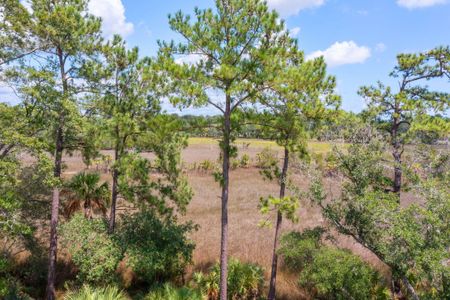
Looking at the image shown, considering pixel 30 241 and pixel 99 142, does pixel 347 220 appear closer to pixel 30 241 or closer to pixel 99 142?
pixel 99 142

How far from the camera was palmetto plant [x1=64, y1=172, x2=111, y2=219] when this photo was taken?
16.2 metres

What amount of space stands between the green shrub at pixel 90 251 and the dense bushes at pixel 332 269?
678 cm

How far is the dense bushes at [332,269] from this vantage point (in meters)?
12.3

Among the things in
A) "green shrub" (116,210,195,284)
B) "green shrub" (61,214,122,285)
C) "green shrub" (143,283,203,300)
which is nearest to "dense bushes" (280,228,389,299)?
"green shrub" (143,283,203,300)

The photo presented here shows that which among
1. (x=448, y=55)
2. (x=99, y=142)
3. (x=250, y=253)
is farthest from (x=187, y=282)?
(x=448, y=55)

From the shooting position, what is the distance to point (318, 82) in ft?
38.7

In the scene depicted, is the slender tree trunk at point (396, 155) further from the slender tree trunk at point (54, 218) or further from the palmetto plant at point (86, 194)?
the slender tree trunk at point (54, 218)

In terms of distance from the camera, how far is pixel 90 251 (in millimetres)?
13773

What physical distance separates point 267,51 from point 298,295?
10.5 m

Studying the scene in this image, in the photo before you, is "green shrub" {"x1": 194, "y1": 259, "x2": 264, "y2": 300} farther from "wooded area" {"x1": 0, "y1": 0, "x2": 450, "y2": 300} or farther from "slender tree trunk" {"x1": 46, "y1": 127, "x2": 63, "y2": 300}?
"slender tree trunk" {"x1": 46, "y1": 127, "x2": 63, "y2": 300}

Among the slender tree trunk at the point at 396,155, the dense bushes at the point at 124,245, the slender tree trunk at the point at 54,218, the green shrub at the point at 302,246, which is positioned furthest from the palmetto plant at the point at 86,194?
the slender tree trunk at the point at 396,155

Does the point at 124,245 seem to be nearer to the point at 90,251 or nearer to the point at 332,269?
the point at 90,251

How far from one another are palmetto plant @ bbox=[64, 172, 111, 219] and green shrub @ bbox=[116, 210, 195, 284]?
6.92 feet

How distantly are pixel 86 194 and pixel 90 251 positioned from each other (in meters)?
3.38
